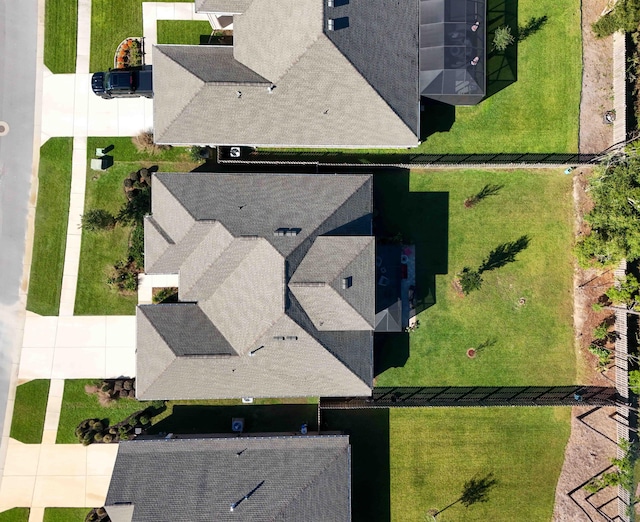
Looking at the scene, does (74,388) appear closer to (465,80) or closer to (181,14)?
(181,14)

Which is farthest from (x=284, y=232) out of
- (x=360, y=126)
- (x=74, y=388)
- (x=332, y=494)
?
(x=74, y=388)

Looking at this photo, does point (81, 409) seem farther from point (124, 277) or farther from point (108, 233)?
point (108, 233)

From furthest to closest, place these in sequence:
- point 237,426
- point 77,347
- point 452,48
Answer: point 77,347 → point 237,426 → point 452,48

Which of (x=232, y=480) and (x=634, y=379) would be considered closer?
(x=232, y=480)

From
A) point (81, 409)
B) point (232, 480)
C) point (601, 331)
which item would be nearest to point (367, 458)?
point (232, 480)

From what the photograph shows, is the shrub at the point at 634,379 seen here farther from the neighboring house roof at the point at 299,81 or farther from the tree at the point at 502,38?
the tree at the point at 502,38

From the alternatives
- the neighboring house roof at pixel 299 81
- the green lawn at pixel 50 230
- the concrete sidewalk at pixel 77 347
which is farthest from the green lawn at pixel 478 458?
the green lawn at pixel 50 230

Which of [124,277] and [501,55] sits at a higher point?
[501,55]
